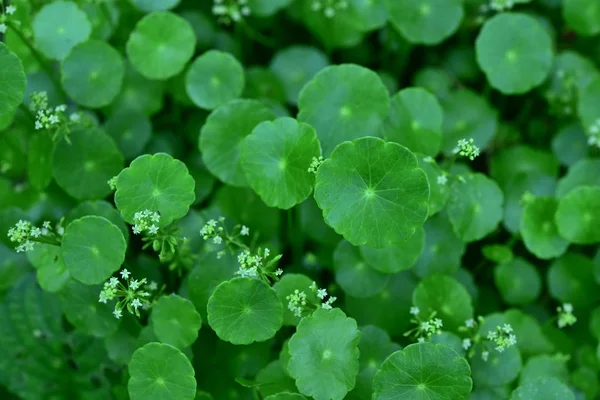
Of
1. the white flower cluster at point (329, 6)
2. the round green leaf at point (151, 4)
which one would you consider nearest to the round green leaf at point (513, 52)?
the white flower cluster at point (329, 6)

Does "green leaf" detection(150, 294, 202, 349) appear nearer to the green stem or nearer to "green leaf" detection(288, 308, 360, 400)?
"green leaf" detection(288, 308, 360, 400)

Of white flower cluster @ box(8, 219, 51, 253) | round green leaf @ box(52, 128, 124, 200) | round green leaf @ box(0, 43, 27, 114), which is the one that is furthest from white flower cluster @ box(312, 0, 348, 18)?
white flower cluster @ box(8, 219, 51, 253)

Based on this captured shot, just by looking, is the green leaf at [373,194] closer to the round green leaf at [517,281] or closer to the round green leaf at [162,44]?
the round green leaf at [517,281]

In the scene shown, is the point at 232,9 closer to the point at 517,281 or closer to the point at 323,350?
the point at 323,350

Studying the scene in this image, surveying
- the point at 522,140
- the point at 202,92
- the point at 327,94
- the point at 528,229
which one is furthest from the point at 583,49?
the point at 202,92

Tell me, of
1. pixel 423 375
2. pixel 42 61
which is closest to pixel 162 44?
pixel 42 61

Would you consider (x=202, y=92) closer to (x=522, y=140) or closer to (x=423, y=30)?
(x=423, y=30)
